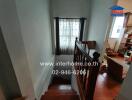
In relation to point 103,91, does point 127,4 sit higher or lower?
higher

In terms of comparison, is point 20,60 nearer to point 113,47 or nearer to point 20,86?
point 20,86

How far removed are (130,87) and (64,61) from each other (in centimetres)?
357

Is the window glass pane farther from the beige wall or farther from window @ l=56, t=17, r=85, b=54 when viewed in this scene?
the beige wall

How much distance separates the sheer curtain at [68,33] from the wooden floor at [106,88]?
191cm

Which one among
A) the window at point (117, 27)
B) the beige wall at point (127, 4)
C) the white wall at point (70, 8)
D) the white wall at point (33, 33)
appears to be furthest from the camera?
the window at point (117, 27)

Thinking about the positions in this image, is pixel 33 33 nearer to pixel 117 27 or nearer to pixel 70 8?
pixel 70 8

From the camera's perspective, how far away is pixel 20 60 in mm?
911

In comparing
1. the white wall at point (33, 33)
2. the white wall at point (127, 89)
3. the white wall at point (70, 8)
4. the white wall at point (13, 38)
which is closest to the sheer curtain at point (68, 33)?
the white wall at point (70, 8)

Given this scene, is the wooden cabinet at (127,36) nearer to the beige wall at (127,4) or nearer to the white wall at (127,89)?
the beige wall at (127,4)

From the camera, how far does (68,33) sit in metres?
3.82

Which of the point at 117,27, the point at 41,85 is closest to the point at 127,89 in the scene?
the point at 41,85

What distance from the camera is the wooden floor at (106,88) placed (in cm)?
189

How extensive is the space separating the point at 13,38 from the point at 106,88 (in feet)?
7.28

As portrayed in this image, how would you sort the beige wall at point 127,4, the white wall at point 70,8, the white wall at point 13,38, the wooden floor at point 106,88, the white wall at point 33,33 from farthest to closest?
the white wall at point 70,8, the beige wall at point 127,4, the wooden floor at point 106,88, the white wall at point 33,33, the white wall at point 13,38
